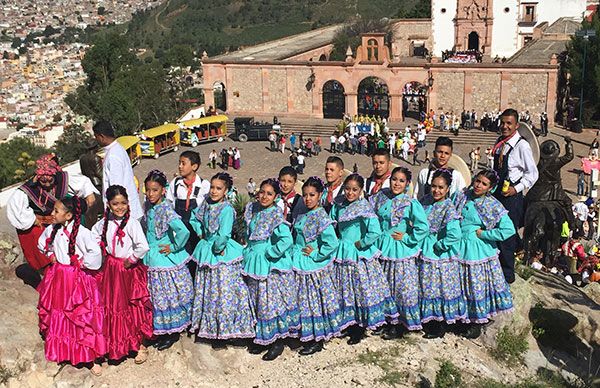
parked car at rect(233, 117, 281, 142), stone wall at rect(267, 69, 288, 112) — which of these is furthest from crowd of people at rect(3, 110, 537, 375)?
stone wall at rect(267, 69, 288, 112)

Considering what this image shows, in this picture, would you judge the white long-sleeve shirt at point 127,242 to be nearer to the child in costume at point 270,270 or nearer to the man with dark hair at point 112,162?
the man with dark hair at point 112,162

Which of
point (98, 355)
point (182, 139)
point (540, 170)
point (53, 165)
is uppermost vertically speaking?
point (53, 165)

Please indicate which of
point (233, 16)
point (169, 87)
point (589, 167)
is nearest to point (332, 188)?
point (589, 167)

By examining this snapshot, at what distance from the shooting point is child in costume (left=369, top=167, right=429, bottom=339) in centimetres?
737

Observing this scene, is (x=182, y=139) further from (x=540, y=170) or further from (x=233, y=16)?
(x=233, y=16)

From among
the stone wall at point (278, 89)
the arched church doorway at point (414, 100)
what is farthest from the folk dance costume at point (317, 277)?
the stone wall at point (278, 89)

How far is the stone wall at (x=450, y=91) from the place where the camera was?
33688 millimetres

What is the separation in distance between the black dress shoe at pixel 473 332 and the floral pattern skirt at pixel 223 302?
8.07 ft

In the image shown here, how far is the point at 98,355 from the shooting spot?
23.1ft

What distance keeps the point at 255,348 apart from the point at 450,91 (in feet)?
92.4

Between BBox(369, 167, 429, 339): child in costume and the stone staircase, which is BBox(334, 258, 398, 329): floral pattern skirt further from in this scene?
the stone staircase

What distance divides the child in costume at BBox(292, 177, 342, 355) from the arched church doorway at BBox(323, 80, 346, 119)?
28.9 m

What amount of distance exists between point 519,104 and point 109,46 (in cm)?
3239

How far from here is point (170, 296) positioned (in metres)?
7.21
